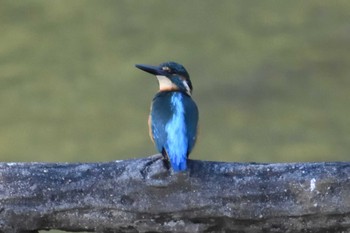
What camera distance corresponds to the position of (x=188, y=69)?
5879mm

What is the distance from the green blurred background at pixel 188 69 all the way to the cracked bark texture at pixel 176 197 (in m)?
3.22

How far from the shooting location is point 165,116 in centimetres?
199

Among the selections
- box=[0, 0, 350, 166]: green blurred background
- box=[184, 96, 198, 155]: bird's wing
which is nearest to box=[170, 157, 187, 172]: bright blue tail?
box=[184, 96, 198, 155]: bird's wing

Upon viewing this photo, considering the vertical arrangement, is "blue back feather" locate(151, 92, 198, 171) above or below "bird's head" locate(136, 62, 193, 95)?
below

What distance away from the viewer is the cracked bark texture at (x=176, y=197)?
1.73m

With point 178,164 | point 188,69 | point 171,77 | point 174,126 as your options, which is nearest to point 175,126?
point 174,126

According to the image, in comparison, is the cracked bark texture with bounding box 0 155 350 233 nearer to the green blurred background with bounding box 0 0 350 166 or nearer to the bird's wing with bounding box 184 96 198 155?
the bird's wing with bounding box 184 96 198 155

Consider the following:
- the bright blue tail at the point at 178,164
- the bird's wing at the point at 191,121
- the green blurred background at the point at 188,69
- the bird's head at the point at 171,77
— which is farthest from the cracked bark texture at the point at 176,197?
the green blurred background at the point at 188,69

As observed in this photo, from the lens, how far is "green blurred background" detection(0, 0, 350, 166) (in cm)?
525

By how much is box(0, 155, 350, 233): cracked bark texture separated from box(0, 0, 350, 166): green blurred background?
10.6 ft

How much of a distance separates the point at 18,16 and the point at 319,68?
2268 mm

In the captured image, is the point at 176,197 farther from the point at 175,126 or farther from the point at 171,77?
the point at 171,77

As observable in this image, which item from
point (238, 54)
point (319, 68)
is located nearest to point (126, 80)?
point (238, 54)

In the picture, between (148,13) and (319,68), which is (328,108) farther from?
(148,13)
